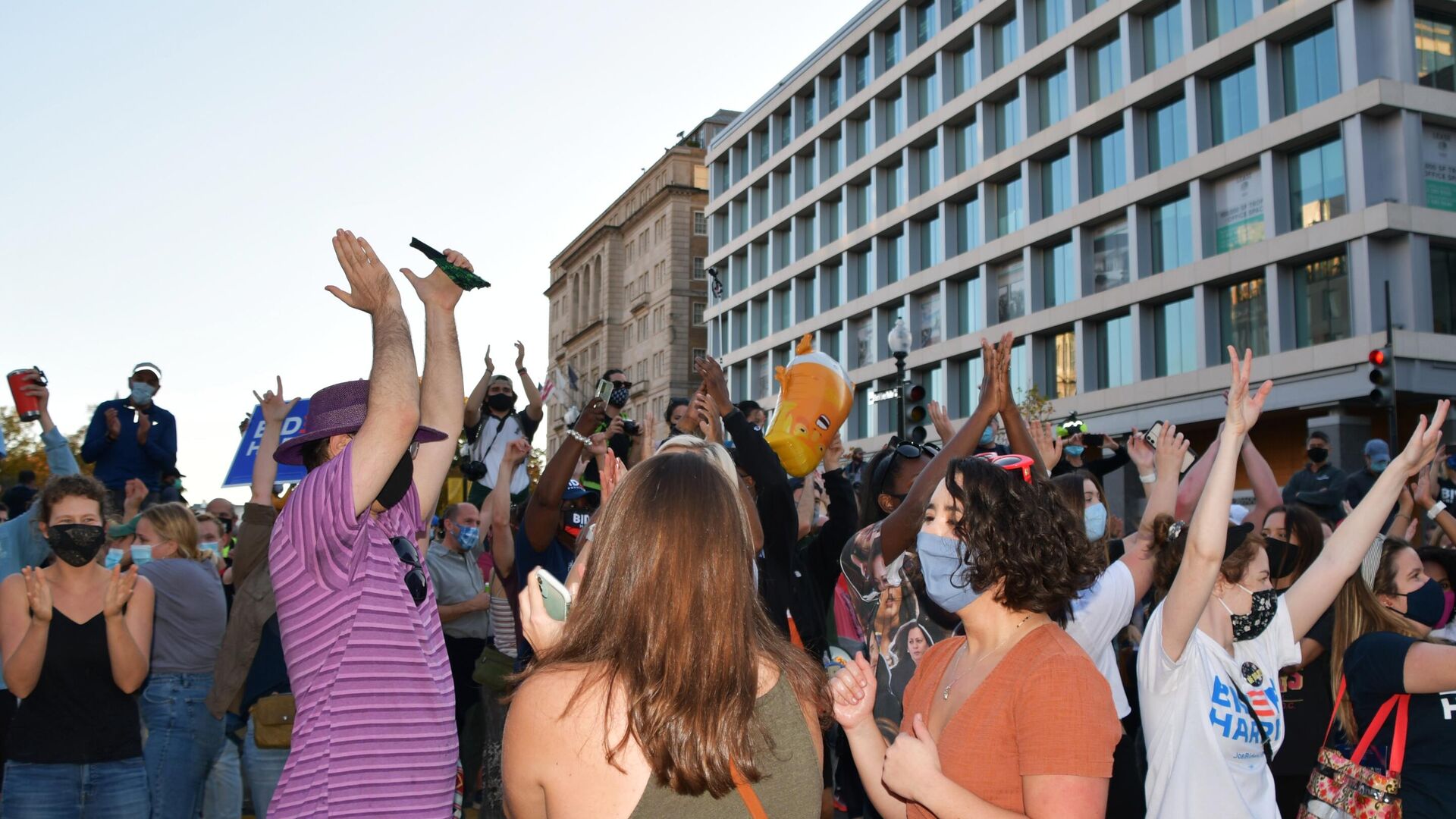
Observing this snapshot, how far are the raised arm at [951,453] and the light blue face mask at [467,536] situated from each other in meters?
3.89

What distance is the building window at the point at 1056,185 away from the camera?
4312cm

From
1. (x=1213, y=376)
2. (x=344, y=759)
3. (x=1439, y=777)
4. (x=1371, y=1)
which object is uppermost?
(x=1371, y=1)

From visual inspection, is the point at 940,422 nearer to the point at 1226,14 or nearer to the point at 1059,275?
the point at 1226,14

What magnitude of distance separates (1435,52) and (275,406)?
117ft

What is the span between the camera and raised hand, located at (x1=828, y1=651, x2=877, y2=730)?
9.14ft

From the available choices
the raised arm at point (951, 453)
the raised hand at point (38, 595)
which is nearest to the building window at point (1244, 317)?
the raised arm at point (951, 453)

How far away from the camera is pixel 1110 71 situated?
4116cm

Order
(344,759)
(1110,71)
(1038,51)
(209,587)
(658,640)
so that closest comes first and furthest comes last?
(658,640)
(344,759)
(209,587)
(1110,71)
(1038,51)

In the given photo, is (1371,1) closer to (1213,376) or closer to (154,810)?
(1213,376)

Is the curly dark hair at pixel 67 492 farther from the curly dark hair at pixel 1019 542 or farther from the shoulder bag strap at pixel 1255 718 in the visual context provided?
the shoulder bag strap at pixel 1255 718

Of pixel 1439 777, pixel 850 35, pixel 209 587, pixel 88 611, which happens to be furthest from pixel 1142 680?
pixel 850 35

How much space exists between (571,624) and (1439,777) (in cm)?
346

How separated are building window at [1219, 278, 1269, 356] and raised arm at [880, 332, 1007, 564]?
32.6 meters

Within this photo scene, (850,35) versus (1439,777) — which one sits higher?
(850,35)
